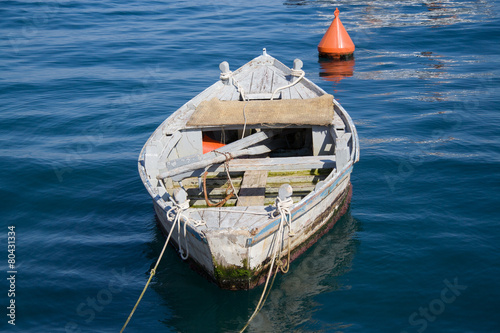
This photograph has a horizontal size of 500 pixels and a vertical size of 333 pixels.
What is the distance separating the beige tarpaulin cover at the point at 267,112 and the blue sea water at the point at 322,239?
7.05 ft

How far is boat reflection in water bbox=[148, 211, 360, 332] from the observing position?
800 centimetres

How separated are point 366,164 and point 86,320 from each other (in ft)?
25.5

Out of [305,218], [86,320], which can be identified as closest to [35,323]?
[86,320]

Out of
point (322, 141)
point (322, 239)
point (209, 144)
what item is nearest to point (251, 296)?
point (322, 239)

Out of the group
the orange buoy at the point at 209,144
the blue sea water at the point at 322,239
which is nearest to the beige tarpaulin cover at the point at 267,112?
the orange buoy at the point at 209,144

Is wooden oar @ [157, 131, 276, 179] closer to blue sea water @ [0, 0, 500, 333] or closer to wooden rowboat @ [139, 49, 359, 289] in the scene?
wooden rowboat @ [139, 49, 359, 289]

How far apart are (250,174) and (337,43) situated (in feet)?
40.5

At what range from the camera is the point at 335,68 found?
20.5 metres

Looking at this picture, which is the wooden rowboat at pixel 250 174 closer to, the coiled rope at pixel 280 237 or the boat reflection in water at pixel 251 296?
the coiled rope at pixel 280 237

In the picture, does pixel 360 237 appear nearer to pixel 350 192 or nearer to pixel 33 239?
pixel 350 192

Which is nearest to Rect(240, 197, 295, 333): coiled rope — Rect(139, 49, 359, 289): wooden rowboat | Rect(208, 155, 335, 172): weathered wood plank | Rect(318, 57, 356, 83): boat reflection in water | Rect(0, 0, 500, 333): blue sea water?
Rect(139, 49, 359, 289): wooden rowboat

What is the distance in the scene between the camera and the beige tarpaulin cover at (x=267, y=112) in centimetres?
1077

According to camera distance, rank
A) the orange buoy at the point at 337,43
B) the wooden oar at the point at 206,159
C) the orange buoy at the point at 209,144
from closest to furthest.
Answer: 1. the wooden oar at the point at 206,159
2. the orange buoy at the point at 209,144
3. the orange buoy at the point at 337,43

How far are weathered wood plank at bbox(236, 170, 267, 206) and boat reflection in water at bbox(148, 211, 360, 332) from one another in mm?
1303
